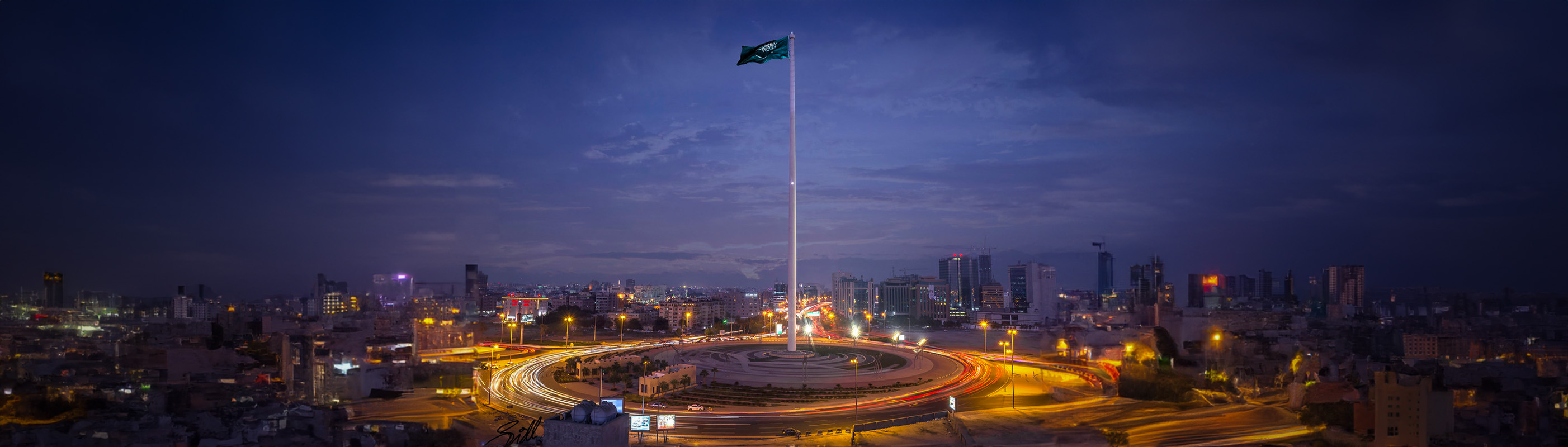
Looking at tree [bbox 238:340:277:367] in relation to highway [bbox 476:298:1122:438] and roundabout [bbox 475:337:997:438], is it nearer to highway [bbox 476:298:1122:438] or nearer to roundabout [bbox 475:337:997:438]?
highway [bbox 476:298:1122:438]

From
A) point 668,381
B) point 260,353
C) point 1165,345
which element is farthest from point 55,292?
point 1165,345

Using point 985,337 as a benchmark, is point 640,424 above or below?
above

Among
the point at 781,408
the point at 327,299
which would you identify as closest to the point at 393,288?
the point at 327,299

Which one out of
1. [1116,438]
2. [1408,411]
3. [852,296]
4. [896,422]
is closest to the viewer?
[1408,411]

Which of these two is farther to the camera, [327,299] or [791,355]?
[327,299]

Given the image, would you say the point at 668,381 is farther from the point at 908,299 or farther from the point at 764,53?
the point at 908,299

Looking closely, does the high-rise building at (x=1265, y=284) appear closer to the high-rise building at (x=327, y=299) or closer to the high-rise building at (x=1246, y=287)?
the high-rise building at (x=1246, y=287)

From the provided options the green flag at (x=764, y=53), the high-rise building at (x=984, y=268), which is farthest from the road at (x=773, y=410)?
the high-rise building at (x=984, y=268)

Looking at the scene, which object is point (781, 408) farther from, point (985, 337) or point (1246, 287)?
point (1246, 287)

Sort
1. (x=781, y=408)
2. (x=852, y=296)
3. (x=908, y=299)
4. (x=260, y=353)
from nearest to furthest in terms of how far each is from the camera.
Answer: (x=781, y=408) < (x=260, y=353) < (x=908, y=299) < (x=852, y=296)
